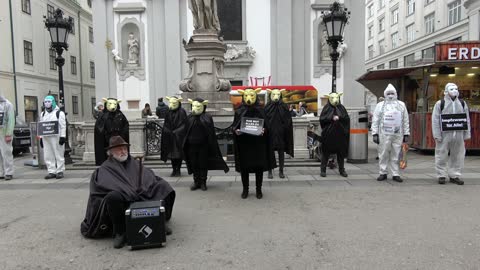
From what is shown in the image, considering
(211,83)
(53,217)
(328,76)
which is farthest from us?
(328,76)

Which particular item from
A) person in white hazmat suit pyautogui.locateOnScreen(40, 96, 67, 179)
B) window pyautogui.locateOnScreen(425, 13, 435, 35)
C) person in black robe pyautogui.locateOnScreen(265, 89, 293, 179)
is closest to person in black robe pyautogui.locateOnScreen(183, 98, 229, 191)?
person in black robe pyautogui.locateOnScreen(265, 89, 293, 179)

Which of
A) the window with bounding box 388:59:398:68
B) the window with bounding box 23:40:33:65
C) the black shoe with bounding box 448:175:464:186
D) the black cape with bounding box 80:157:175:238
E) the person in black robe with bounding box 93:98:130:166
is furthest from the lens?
the window with bounding box 388:59:398:68

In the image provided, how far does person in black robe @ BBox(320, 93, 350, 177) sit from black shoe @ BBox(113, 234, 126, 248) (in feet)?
16.6

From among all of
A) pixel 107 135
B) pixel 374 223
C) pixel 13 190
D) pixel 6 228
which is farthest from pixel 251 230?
pixel 13 190

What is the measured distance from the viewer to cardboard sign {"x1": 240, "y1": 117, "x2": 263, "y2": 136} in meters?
6.47

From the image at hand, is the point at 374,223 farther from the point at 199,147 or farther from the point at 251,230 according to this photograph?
the point at 199,147

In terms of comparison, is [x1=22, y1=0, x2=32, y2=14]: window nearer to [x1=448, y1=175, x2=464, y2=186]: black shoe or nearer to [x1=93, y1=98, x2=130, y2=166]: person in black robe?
[x1=93, y1=98, x2=130, y2=166]: person in black robe

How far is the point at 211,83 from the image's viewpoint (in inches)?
470

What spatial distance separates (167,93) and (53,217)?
65.3 feet

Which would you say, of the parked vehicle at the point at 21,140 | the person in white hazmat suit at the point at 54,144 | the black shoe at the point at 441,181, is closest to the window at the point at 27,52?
the parked vehicle at the point at 21,140

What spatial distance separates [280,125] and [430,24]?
35.9 meters

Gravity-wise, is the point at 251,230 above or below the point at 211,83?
below

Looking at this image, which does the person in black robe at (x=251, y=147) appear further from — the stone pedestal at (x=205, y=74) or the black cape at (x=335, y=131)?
the stone pedestal at (x=205, y=74)

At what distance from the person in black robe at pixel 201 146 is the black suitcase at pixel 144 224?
9.65 feet
